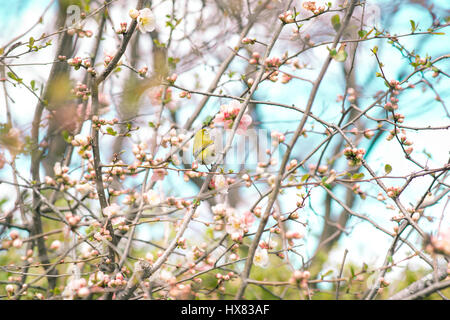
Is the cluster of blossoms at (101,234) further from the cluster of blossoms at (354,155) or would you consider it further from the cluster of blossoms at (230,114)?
the cluster of blossoms at (354,155)

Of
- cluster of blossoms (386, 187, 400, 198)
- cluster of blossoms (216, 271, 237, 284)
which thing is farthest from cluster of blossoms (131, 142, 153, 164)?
cluster of blossoms (386, 187, 400, 198)

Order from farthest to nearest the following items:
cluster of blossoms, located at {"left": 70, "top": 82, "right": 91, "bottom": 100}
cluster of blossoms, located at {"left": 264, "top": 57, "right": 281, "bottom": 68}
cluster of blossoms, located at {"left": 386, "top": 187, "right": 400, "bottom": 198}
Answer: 1. cluster of blossoms, located at {"left": 70, "top": 82, "right": 91, "bottom": 100}
2. cluster of blossoms, located at {"left": 386, "top": 187, "right": 400, "bottom": 198}
3. cluster of blossoms, located at {"left": 264, "top": 57, "right": 281, "bottom": 68}

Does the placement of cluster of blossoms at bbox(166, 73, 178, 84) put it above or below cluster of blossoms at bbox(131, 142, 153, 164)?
above

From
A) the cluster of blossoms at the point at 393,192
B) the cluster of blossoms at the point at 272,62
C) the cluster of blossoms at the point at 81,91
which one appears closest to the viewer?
the cluster of blossoms at the point at 272,62

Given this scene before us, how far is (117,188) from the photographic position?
1.90 m

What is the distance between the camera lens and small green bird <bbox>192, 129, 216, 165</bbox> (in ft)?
4.78

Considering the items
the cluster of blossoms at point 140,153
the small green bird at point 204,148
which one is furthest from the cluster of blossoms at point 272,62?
the cluster of blossoms at point 140,153

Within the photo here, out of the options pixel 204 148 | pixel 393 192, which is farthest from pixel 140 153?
pixel 393 192

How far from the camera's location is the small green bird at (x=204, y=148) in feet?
4.78

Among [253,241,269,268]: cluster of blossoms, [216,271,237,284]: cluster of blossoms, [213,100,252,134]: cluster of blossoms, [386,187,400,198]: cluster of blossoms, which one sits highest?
[213,100,252,134]: cluster of blossoms

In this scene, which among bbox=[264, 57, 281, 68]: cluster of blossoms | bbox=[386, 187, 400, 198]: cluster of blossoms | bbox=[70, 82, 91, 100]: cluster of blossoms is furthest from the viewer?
bbox=[70, 82, 91, 100]: cluster of blossoms

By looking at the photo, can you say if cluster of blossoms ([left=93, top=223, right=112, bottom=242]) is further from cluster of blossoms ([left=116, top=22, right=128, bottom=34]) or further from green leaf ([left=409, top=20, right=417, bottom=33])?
green leaf ([left=409, top=20, right=417, bottom=33])

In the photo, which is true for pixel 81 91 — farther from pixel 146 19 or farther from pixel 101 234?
pixel 101 234
